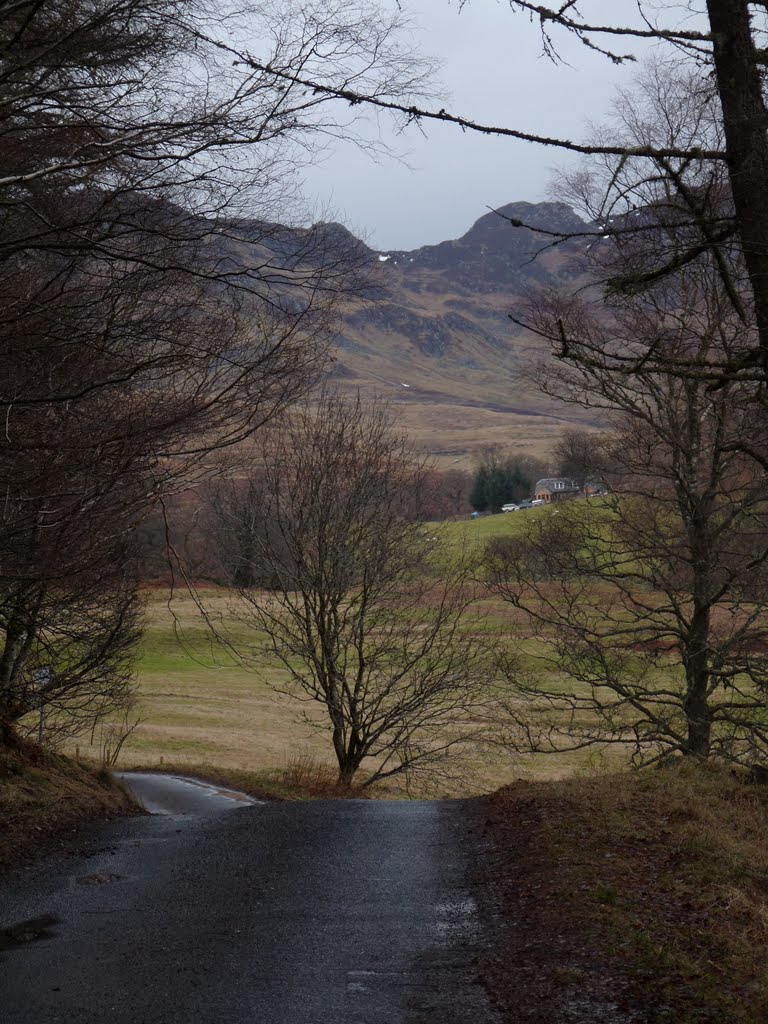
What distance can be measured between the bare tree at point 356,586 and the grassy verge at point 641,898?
26.1 ft

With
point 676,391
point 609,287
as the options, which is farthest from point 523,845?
point 676,391

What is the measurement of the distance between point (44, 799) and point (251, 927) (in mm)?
5671

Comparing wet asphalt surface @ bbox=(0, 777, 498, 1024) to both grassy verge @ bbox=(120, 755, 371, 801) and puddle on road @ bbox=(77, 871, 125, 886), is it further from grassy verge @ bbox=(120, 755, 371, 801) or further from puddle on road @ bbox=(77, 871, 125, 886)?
grassy verge @ bbox=(120, 755, 371, 801)

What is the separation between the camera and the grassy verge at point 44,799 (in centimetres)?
973

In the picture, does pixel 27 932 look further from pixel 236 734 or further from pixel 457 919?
pixel 236 734

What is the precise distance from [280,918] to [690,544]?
992 centimetres

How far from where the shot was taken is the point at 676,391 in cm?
1476

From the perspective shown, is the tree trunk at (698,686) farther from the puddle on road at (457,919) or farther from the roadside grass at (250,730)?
the puddle on road at (457,919)

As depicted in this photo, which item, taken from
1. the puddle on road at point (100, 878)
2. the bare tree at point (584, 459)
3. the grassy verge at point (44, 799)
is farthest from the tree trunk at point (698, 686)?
the puddle on road at point (100, 878)

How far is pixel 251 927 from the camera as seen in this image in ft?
21.6

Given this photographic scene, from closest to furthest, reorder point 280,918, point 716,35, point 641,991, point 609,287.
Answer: point 641,991 → point 716,35 → point 609,287 → point 280,918

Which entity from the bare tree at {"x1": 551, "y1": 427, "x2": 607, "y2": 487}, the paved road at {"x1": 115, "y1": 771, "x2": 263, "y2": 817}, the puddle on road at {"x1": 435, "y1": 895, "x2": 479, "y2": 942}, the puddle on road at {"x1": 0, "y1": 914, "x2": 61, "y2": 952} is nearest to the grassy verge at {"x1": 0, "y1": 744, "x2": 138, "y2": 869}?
the paved road at {"x1": 115, "y1": 771, "x2": 263, "y2": 817}

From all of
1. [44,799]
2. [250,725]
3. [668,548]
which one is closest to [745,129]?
[44,799]

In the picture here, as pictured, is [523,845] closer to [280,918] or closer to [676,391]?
[280,918]
